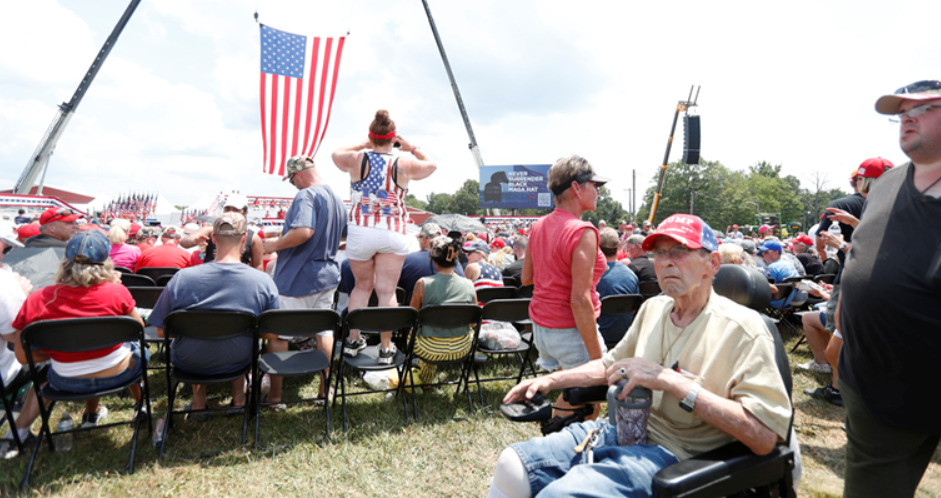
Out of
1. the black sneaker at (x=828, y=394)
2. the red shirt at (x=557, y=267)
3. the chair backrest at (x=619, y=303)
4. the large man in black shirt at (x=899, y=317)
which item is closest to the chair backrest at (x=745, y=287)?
the large man in black shirt at (x=899, y=317)

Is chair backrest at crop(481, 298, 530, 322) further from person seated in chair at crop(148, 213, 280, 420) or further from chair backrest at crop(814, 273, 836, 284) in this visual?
chair backrest at crop(814, 273, 836, 284)

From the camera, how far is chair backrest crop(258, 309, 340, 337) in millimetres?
3193

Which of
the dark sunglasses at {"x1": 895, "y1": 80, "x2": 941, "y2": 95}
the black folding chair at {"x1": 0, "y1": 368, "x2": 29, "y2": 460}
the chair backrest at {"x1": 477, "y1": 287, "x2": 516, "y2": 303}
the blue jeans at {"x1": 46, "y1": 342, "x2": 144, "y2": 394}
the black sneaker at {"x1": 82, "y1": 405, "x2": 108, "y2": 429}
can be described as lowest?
the black sneaker at {"x1": 82, "y1": 405, "x2": 108, "y2": 429}

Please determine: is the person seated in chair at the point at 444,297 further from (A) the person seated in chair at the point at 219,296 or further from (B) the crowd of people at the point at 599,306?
(A) the person seated in chair at the point at 219,296

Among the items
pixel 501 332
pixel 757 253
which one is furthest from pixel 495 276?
pixel 757 253

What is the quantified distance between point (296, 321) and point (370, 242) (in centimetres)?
95

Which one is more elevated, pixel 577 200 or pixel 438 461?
pixel 577 200

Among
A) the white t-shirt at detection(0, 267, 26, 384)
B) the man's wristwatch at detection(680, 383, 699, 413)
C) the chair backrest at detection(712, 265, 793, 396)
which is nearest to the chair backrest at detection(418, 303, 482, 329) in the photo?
the chair backrest at detection(712, 265, 793, 396)

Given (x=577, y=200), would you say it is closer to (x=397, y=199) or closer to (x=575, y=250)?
(x=575, y=250)

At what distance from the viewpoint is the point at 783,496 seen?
1.57m

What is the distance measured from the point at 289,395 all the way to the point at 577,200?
3.14 metres

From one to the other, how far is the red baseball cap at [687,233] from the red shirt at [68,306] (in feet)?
10.9

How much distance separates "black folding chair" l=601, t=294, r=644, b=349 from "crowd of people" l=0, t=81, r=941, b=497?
5 centimetres

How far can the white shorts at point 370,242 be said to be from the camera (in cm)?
388
